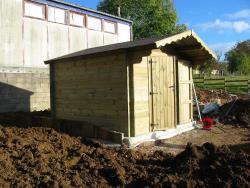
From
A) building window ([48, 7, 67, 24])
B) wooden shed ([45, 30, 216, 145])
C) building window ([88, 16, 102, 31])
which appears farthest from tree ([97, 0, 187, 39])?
wooden shed ([45, 30, 216, 145])

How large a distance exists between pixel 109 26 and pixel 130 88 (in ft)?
43.9

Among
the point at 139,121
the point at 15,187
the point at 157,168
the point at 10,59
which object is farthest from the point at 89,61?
the point at 10,59

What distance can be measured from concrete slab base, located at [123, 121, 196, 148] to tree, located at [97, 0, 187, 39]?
27668 millimetres

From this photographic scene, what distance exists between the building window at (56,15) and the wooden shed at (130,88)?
6806 millimetres

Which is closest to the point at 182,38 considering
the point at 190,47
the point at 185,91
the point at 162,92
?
the point at 190,47

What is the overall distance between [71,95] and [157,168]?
18.4 feet

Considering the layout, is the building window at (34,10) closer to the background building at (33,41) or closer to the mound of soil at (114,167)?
the background building at (33,41)

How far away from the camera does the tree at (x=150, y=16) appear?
3916 centimetres

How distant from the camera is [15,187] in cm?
553

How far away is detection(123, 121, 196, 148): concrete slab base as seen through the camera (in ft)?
30.3

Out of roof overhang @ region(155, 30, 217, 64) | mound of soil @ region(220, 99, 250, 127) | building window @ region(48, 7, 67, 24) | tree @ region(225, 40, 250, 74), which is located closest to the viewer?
roof overhang @ region(155, 30, 217, 64)

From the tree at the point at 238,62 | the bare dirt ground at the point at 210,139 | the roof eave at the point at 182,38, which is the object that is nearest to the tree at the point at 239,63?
the tree at the point at 238,62

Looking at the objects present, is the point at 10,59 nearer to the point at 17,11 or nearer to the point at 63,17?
the point at 17,11

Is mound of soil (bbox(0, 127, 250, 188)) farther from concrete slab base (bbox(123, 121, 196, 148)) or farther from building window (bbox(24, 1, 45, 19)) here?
building window (bbox(24, 1, 45, 19))
